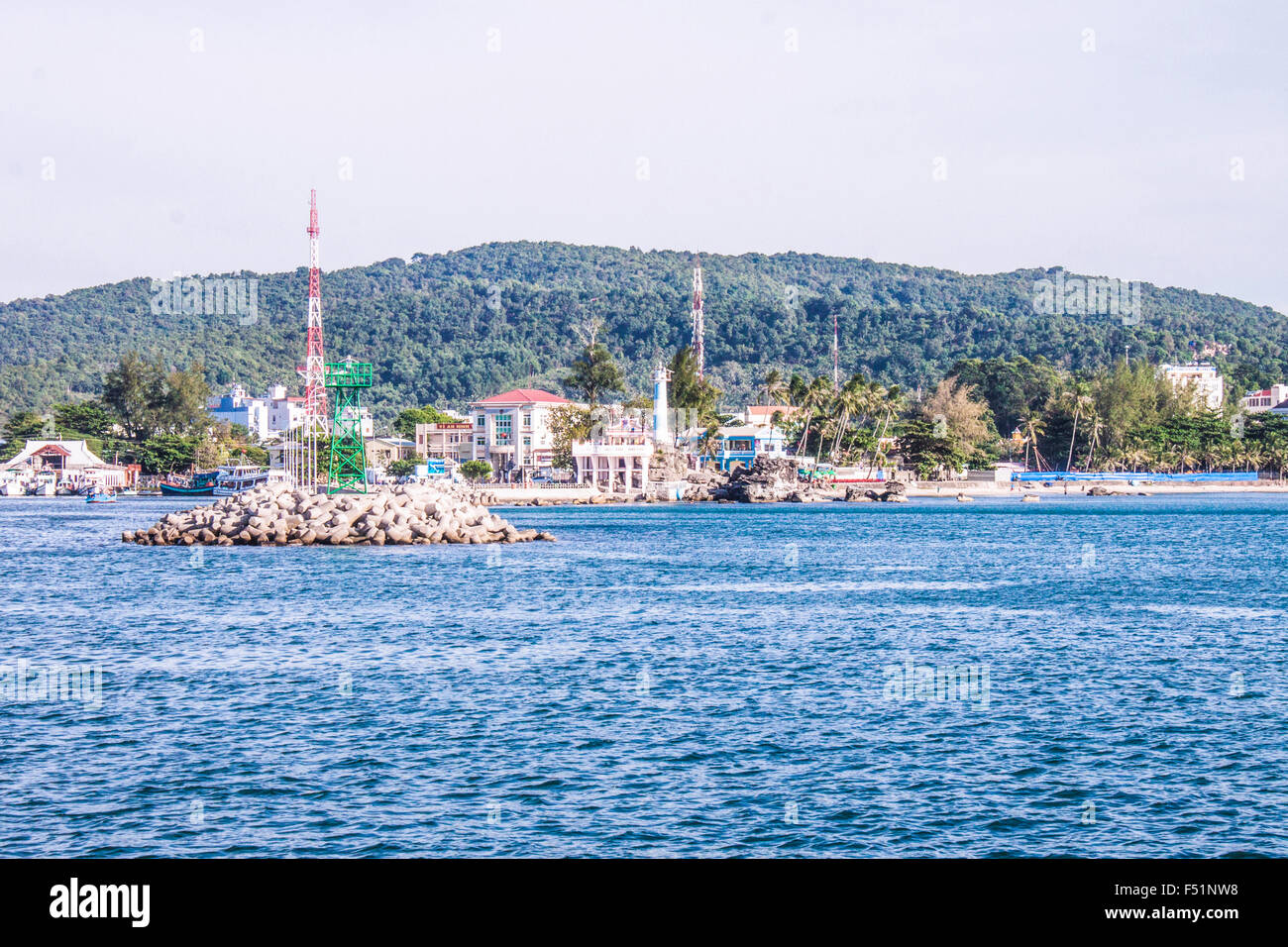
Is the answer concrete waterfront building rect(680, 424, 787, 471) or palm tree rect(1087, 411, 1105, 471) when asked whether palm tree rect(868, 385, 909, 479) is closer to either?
concrete waterfront building rect(680, 424, 787, 471)

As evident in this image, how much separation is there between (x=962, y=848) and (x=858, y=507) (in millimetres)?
117402

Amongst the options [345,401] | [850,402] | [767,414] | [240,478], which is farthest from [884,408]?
[345,401]

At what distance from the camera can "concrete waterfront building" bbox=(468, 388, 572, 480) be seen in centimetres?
16500

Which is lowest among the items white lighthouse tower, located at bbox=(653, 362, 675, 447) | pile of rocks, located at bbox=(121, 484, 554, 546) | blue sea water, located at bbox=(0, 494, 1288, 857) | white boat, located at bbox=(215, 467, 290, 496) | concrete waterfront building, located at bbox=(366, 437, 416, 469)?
blue sea water, located at bbox=(0, 494, 1288, 857)

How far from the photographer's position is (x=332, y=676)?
28.5 metres

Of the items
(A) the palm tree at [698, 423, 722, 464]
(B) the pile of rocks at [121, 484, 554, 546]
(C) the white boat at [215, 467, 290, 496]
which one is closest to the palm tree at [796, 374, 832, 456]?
(A) the palm tree at [698, 423, 722, 464]

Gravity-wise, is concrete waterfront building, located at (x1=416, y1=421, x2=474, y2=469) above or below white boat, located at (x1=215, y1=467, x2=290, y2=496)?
above

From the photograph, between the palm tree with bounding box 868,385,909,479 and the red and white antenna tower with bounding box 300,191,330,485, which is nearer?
the red and white antenna tower with bounding box 300,191,330,485

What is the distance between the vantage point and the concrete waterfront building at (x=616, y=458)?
478ft

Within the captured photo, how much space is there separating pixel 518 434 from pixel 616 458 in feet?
74.0

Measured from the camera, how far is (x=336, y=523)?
72.2 meters

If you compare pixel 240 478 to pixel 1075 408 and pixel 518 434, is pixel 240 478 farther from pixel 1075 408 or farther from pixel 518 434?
pixel 1075 408

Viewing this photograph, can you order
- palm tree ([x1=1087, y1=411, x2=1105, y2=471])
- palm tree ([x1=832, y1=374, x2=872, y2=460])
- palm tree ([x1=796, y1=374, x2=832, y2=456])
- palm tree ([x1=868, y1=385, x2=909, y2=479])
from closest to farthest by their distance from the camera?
palm tree ([x1=832, y1=374, x2=872, y2=460]) < palm tree ([x1=796, y1=374, x2=832, y2=456]) < palm tree ([x1=868, y1=385, x2=909, y2=479]) < palm tree ([x1=1087, y1=411, x2=1105, y2=471])

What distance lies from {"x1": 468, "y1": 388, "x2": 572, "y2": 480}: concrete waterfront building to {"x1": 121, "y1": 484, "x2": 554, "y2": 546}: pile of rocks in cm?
8493
